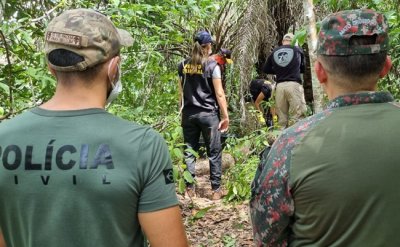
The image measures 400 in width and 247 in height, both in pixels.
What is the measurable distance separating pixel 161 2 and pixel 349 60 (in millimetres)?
4283

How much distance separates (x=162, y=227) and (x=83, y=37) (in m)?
0.64

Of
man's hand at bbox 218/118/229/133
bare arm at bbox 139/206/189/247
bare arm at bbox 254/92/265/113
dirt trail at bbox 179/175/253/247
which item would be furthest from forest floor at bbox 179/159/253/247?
bare arm at bbox 254/92/265/113

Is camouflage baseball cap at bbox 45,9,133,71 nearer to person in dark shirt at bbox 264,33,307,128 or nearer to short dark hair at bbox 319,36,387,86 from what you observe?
short dark hair at bbox 319,36,387,86

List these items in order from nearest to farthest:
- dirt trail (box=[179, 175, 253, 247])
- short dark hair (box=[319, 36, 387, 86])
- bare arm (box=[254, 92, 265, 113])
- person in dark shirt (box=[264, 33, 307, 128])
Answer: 1. short dark hair (box=[319, 36, 387, 86])
2. dirt trail (box=[179, 175, 253, 247])
3. person in dark shirt (box=[264, 33, 307, 128])
4. bare arm (box=[254, 92, 265, 113])

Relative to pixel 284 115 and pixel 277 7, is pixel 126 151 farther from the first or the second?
pixel 277 7

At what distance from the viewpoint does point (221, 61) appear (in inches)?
224

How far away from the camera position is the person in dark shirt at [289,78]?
6.58 metres

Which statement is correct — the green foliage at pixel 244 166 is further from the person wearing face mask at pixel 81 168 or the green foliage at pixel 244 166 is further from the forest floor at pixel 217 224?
Result: the person wearing face mask at pixel 81 168

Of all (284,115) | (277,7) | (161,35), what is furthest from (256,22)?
(161,35)

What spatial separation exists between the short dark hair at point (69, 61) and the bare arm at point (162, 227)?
466mm

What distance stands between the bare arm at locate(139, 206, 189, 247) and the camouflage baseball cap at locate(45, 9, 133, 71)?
504 mm

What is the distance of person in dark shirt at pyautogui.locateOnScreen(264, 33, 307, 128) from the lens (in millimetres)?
6582

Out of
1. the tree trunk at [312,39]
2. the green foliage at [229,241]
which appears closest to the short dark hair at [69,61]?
the tree trunk at [312,39]

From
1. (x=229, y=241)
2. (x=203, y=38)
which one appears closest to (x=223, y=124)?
(x=203, y=38)
